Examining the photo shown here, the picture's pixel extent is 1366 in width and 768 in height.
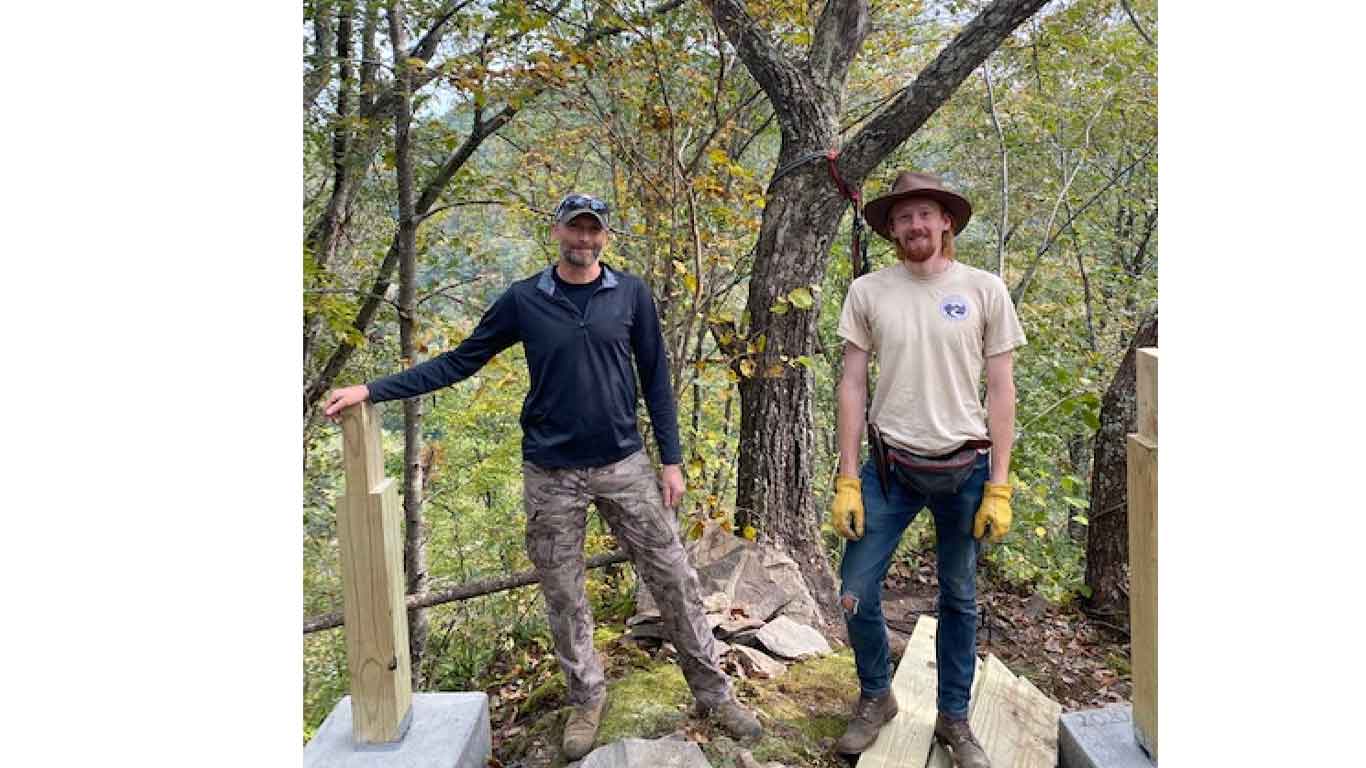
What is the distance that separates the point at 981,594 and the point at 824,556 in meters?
2.02

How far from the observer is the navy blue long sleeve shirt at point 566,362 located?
2.62 metres

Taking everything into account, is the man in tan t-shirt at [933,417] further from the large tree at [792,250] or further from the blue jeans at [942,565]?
the large tree at [792,250]

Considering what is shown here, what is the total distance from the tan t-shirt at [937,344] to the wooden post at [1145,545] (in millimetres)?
375

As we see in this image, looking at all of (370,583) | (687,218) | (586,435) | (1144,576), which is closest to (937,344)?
(1144,576)

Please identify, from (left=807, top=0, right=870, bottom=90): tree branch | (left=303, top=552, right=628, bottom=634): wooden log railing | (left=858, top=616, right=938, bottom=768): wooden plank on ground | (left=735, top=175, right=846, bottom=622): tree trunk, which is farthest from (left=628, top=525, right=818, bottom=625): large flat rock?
(left=807, top=0, right=870, bottom=90): tree branch

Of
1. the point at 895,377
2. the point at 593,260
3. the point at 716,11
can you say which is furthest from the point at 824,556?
the point at 716,11

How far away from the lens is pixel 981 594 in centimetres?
589

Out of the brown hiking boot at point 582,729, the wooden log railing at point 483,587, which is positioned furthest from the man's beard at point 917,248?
the wooden log railing at point 483,587

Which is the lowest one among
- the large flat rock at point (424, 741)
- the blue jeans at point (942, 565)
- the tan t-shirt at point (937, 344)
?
the large flat rock at point (424, 741)

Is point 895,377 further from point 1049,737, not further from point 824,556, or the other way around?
point 824,556

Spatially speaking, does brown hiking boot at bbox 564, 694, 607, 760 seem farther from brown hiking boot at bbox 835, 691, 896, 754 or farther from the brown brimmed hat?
the brown brimmed hat

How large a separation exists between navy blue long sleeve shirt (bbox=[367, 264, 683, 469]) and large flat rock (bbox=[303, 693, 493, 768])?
0.90 metres

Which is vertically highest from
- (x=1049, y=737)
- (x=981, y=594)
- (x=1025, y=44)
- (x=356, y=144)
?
(x=1025, y=44)

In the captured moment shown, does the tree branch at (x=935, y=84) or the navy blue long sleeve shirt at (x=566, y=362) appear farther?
the tree branch at (x=935, y=84)
